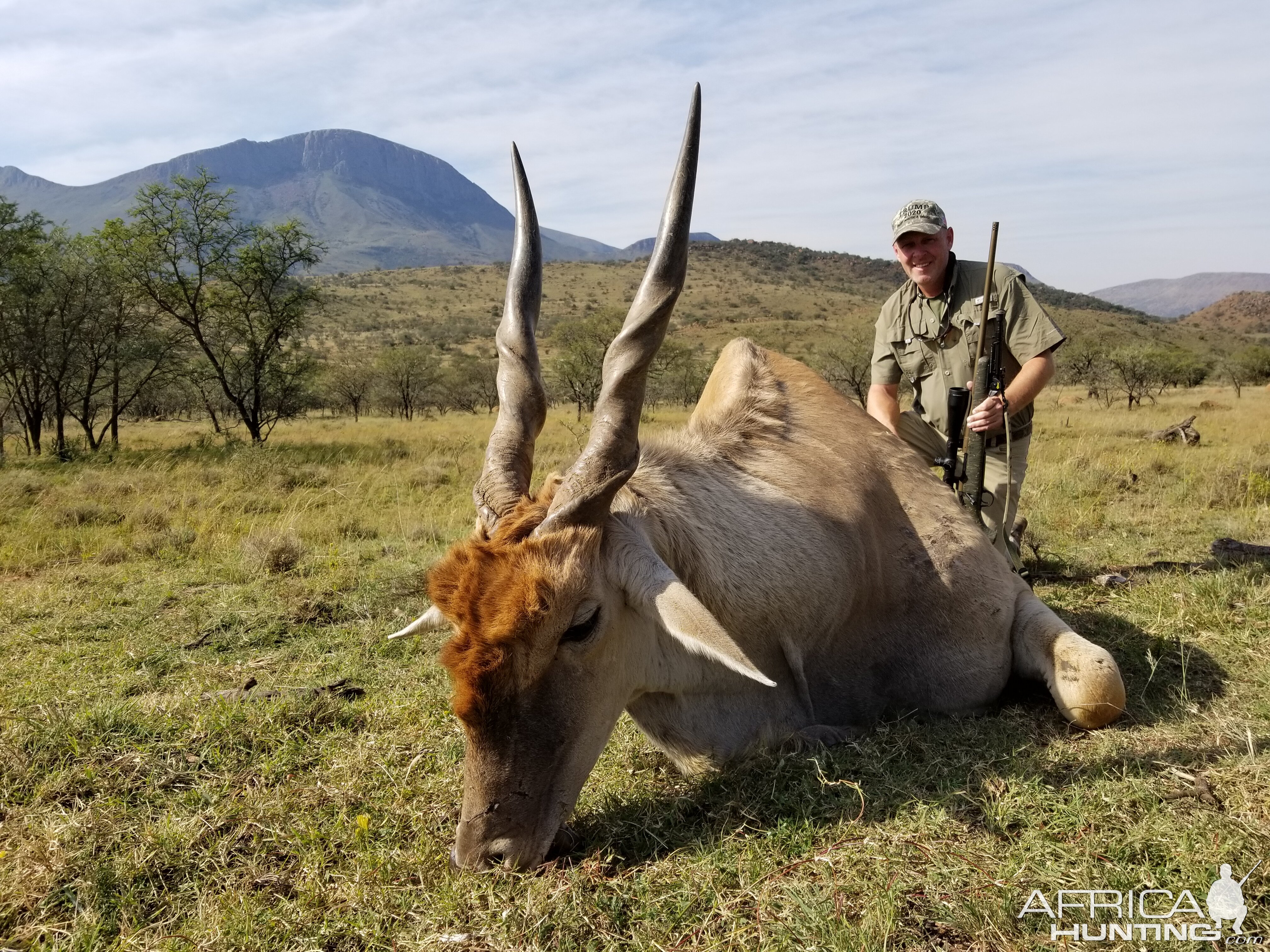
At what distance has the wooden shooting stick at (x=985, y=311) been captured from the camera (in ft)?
15.6

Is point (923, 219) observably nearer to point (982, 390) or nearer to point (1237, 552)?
point (982, 390)

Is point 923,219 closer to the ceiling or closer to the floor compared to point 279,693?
closer to the ceiling

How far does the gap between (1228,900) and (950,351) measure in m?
3.86

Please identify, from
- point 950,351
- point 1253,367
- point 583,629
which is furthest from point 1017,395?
point 1253,367

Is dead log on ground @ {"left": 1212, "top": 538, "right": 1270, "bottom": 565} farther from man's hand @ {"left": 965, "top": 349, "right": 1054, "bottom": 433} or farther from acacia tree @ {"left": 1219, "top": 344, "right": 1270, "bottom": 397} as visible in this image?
acacia tree @ {"left": 1219, "top": 344, "right": 1270, "bottom": 397}

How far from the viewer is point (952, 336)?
538 centimetres

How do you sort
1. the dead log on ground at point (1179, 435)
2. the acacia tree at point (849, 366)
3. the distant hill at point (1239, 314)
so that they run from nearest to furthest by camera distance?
the dead log on ground at point (1179, 435) → the acacia tree at point (849, 366) → the distant hill at point (1239, 314)

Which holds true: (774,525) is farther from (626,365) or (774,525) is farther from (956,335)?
(956,335)

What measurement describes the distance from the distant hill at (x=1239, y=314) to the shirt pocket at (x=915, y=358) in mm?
125294

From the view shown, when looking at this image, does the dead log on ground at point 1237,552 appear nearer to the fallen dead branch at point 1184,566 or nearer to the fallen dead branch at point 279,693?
the fallen dead branch at point 1184,566

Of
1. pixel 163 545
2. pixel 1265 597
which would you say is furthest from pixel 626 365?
pixel 163 545

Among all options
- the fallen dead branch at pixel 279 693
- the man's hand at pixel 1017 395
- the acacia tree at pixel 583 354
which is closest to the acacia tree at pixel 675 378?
the acacia tree at pixel 583 354

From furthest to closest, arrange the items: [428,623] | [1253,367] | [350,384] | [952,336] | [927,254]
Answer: [350,384] → [1253,367] → [952,336] → [927,254] → [428,623]

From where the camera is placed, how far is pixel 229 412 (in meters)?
39.2
